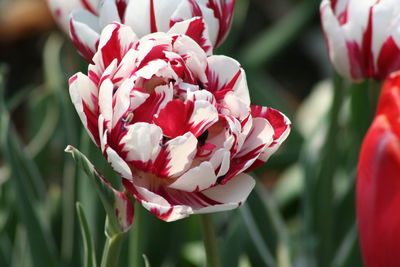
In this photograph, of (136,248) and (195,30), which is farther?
(136,248)

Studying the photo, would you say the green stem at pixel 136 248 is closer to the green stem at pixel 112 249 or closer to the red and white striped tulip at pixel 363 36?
the green stem at pixel 112 249

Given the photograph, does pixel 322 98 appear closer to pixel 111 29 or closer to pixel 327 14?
pixel 327 14

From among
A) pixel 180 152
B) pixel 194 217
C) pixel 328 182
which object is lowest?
pixel 194 217

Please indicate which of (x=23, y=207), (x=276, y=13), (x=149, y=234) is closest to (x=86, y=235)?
(x=23, y=207)

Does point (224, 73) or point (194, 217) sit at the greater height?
point (224, 73)

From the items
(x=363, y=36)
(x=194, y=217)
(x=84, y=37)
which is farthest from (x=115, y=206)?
(x=194, y=217)

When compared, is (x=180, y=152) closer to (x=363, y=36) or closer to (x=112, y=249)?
(x=112, y=249)

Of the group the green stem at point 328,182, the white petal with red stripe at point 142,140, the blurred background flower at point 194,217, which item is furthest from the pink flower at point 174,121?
the green stem at point 328,182
